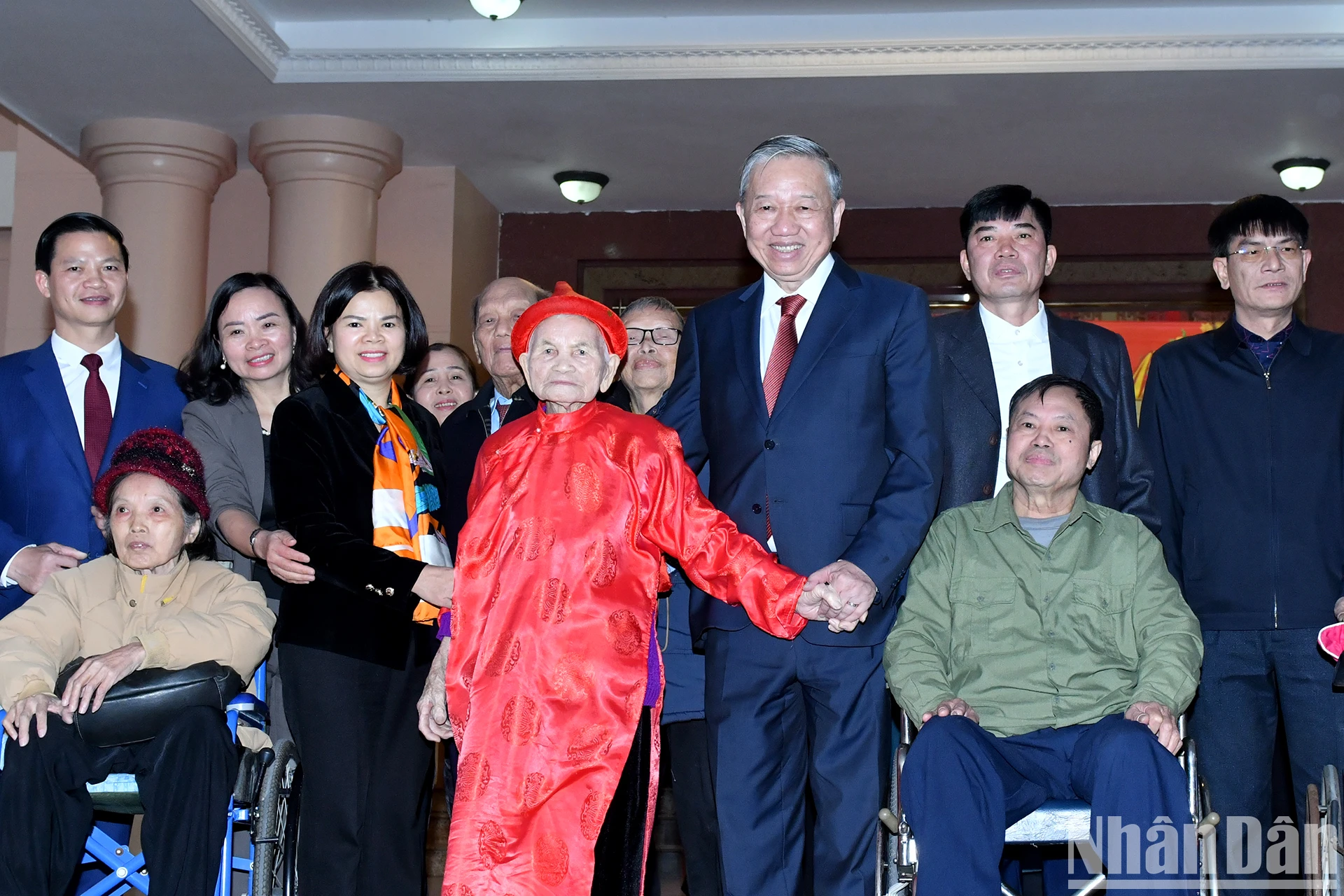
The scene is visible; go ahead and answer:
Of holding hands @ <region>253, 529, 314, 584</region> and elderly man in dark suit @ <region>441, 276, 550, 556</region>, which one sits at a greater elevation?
elderly man in dark suit @ <region>441, 276, 550, 556</region>

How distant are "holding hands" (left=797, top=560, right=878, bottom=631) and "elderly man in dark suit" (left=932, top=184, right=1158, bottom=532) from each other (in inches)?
28.3

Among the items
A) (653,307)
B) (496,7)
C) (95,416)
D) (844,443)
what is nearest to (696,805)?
(844,443)

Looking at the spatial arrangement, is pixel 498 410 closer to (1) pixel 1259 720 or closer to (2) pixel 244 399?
(2) pixel 244 399

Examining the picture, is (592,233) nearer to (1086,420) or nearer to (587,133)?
(587,133)

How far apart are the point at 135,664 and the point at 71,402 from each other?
3.02 feet

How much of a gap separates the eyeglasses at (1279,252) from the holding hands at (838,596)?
1.54 meters

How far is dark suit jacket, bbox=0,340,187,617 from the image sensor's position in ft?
11.1

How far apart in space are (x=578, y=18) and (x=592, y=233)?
94.0 inches

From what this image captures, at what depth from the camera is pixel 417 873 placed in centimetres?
287

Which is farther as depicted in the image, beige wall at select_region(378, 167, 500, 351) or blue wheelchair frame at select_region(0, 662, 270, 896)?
beige wall at select_region(378, 167, 500, 351)

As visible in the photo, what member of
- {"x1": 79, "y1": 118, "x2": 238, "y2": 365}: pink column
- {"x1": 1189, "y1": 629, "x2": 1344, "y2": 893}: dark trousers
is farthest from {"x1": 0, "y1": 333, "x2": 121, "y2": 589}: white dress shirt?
{"x1": 79, "y1": 118, "x2": 238, "y2": 365}: pink column

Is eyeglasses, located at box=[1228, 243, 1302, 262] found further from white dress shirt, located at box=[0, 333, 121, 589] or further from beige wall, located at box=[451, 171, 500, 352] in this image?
beige wall, located at box=[451, 171, 500, 352]

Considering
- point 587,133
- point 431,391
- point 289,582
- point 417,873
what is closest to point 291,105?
point 587,133

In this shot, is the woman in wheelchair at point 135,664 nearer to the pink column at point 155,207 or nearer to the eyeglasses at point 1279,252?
the eyeglasses at point 1279,252
